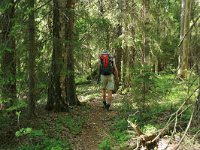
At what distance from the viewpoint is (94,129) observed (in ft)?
32.3

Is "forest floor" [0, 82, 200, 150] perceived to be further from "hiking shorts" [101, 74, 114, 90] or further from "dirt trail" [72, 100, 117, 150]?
"hiking shorts" [101, 74, 114, 90]

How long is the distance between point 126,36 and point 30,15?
301 inches

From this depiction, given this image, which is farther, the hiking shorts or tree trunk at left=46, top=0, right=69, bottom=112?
the hiking shorts

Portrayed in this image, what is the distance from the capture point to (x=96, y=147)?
8242 mm

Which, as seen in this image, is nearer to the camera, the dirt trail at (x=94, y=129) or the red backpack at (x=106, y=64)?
the dirt trail at (x=94, y=129)

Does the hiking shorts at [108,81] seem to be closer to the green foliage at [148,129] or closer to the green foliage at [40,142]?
the green foliage at [148,129]

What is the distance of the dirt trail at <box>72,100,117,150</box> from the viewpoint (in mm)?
8508

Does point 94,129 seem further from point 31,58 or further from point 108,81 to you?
point 108,81

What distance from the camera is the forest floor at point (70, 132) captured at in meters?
7.88

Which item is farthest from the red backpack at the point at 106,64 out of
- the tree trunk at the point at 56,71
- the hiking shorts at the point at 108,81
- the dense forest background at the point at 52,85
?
the tree trunk at the point at 56,71

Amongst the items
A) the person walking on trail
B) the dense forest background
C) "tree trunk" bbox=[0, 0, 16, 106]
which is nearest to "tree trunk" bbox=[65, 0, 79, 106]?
the dense forest background

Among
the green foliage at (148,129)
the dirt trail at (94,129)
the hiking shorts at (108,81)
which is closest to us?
the green foliage at (148,129)

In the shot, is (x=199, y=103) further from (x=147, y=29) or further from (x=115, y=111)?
(x=147, y=29)

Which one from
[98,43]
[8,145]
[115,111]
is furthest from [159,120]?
[98,43]
